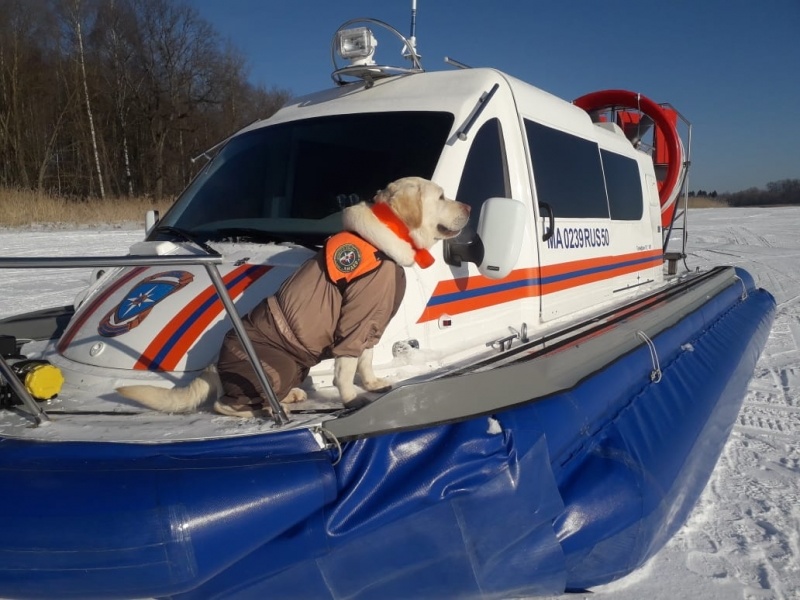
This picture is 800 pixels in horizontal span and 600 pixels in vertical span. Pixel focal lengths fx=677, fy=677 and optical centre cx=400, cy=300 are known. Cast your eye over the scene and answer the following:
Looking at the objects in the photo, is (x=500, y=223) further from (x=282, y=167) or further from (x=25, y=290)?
(x=25, y=290)

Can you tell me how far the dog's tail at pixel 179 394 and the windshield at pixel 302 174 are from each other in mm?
795

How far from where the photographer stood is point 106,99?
31.7 m

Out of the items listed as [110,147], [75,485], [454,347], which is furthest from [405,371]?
[110,147]

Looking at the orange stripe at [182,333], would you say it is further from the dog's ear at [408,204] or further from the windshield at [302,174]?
the dog's ear at [408,204]

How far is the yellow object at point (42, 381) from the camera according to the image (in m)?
2.33

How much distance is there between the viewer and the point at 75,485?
186cm

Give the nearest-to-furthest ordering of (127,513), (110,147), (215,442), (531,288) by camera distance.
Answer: (127,513) < (215,442) < (531,288) < (110,147)

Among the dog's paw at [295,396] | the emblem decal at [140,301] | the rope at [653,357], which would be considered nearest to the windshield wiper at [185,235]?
the emblem decal at [140,301]

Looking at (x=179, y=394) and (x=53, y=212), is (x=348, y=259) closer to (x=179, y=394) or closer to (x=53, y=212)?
(x=179, y=394)

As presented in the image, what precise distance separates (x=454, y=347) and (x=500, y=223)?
566mm

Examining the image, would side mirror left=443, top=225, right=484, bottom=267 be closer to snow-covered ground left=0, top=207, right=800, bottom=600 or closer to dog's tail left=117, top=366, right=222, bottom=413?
dog's tail left=117, top=366, right=222, bottom=413

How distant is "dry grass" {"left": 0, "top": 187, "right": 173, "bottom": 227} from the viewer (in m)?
19.0

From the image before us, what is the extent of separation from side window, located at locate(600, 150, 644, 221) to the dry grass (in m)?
18.2

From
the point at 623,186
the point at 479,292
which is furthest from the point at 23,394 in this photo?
the point at 623,186
